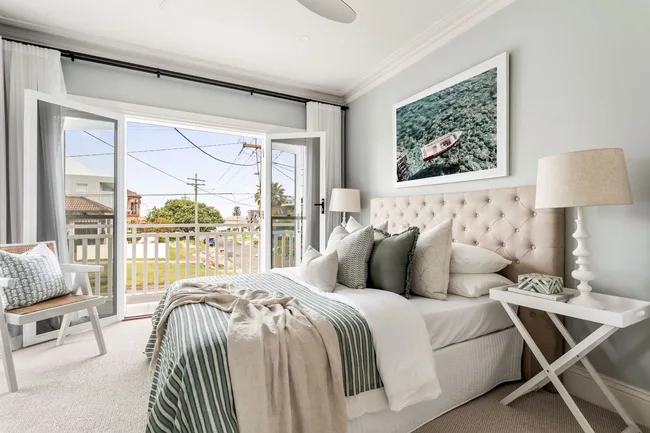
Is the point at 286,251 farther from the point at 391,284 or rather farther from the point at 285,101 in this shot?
the point at 391,284

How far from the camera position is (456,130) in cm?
269

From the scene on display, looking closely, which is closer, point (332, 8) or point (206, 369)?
point (206, 369)

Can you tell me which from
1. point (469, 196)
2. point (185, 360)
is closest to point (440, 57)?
point (469, 196)

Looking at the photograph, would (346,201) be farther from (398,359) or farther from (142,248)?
(142,248)

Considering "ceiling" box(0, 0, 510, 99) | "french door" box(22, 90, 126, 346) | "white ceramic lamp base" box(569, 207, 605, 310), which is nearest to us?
"white ceramic lamp base" box(569, 207, 605, 310)

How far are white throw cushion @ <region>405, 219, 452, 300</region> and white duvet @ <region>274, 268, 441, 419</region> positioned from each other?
0.39 metres

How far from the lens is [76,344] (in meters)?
2.72

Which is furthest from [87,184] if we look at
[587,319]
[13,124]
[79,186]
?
[587,319]

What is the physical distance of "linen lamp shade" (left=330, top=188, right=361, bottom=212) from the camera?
3.73 m

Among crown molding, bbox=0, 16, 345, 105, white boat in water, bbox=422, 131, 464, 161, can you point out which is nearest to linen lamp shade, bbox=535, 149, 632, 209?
white boat in water, bbox=422, 131, 464, 161

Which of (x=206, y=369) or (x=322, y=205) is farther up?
(x=322, y=205)

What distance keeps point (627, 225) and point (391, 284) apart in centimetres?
127

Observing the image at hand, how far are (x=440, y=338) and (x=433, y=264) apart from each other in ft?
1.53

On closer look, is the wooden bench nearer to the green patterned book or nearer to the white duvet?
the white duvet
